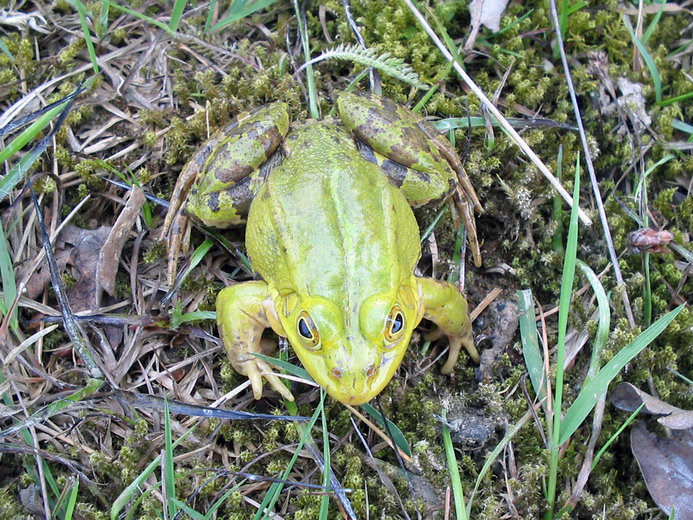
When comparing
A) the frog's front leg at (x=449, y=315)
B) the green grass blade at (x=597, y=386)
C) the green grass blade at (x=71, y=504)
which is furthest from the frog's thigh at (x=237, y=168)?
the green grass blade at (x=597, y=386)

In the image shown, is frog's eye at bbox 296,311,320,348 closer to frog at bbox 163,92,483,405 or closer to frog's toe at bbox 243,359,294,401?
frog at bbox 163,92,483,405

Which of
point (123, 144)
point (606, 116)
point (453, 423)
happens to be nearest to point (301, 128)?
point (123, 144)

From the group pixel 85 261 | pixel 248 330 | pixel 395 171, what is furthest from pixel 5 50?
pixel 395 171

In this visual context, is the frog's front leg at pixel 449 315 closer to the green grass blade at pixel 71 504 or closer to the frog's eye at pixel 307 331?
the frog's eye at pixel 307 331

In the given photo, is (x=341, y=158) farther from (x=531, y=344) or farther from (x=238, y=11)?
(x=531, y=344)

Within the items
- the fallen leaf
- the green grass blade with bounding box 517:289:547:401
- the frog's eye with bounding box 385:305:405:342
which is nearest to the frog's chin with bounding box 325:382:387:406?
the frog's eye with bounding box 385:305:405:342

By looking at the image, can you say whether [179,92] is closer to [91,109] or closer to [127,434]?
[91,109]
